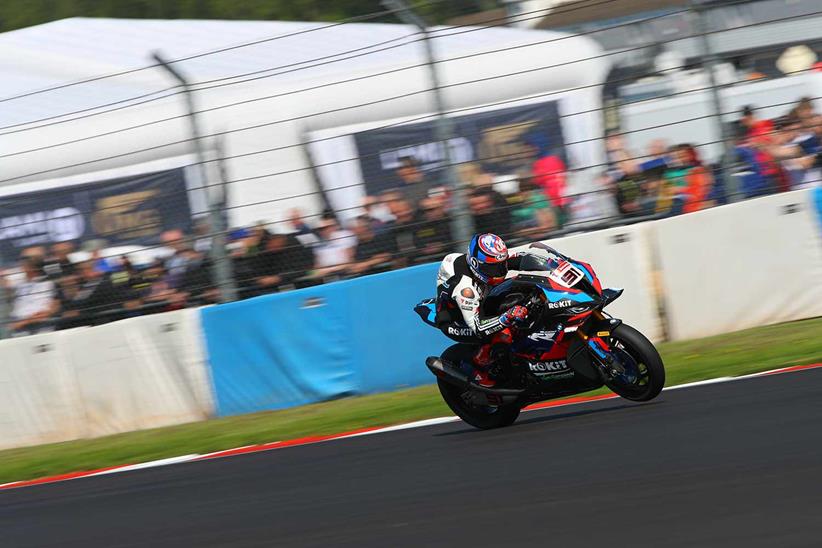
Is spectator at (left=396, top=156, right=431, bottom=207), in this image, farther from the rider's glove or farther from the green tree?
the green tree

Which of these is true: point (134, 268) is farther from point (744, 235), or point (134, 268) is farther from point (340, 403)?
point (744, 235)

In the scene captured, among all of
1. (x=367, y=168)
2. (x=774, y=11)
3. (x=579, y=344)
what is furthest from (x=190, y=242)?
(x=774, y=11)

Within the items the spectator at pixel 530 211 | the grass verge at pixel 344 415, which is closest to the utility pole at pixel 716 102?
the grass verge at pixel 344 415

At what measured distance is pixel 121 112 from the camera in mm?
12391

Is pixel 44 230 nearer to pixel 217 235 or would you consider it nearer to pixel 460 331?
pixel 217 235

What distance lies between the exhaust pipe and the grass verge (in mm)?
889

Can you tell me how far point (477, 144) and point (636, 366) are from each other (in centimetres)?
378

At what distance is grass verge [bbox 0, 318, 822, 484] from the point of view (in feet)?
27.1

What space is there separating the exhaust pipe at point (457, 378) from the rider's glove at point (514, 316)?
18.6 inches

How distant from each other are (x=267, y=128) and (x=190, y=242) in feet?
6.08

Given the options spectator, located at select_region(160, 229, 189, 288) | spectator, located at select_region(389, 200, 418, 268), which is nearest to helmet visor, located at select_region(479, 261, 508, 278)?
spectator, located at select_region(389, 200, 418, 268)

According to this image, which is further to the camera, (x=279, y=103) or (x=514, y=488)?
(x=279, y=103)

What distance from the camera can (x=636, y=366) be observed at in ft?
23.0

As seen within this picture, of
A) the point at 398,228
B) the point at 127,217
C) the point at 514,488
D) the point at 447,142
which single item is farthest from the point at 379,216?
the point at 514,488
